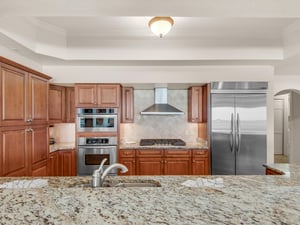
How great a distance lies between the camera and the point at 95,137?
13.3 feet

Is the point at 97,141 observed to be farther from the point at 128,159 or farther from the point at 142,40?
the point at 142,40

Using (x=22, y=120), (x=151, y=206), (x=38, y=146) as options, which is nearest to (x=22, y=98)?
(x=22, y=120)

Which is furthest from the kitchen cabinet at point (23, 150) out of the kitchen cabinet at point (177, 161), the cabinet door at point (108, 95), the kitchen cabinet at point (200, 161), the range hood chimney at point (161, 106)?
the kitchen cabinet at point (200, 161)

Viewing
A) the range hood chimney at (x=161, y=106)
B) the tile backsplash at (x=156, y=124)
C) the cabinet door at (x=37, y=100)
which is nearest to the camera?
the cabinet door at (x=37, y=100)

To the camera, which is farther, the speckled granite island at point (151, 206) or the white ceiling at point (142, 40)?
the white ceiling at point (142, 40)

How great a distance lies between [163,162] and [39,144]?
2.13 metres

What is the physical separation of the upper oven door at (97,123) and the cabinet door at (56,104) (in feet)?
1.51

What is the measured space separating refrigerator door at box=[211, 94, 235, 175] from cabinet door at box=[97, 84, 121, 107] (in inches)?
70.0

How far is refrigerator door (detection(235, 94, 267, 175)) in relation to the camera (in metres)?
3.94

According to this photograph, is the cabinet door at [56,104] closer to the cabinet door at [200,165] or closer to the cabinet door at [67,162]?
the cabinet door at [67,162]

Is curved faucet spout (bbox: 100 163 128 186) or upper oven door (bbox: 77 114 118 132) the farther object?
upper oven door (bbox: 77 114 118 132)

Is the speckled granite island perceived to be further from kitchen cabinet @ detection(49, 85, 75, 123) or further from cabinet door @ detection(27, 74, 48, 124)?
kitchen cabinet @ detection(49, 85, 75, 123)

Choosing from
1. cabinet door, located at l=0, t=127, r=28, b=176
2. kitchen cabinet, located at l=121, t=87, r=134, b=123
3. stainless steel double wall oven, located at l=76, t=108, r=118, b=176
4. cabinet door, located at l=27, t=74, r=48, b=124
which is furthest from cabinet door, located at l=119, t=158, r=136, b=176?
cabinet door, located at l=0, t=127, r=28, b=176

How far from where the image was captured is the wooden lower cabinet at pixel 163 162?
4.03 m
